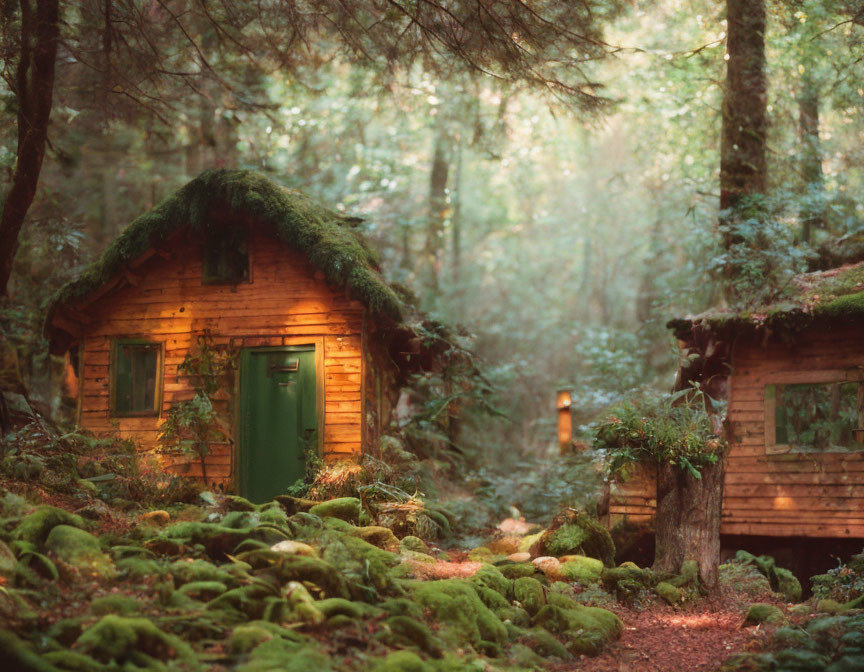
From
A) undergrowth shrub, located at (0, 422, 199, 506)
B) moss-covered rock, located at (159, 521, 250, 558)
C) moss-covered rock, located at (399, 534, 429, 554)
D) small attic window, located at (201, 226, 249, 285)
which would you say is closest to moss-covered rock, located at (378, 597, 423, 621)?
moss-covered rock, located at (159, 521, 250, 558)

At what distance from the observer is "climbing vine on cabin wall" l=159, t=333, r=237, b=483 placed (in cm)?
1091

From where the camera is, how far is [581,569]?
9484 millimetres

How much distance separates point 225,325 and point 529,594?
6382 millimetres

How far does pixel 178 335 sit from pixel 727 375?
28.3ft

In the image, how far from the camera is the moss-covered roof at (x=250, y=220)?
10758 millimetres

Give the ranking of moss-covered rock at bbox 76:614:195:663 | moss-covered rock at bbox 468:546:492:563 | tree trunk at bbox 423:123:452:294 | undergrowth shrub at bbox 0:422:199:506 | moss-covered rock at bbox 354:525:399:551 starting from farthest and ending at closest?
tree trunk at bbox 423:123:452:294 < moss-covered rock at bbox 468:546:492:563 < moss-covered rock at bbox 354:525:399:551 < undergrowth shrub at bbox 0:422:199:506 < moss-covered rock at bbox 76:614:195:663

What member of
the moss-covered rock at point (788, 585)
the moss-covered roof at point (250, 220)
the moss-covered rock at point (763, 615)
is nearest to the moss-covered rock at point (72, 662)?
the moss-covered rock at point (763, 615)

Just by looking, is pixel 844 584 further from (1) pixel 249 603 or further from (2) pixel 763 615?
(1) pixel 249 603

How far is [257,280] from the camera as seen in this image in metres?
11.8

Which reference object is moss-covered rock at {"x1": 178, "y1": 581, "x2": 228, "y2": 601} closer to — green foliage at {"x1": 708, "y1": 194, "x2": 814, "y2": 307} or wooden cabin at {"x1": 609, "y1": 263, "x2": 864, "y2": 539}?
wooden cabin at {"x1": 609, "y1": 263, "x2": 864, "y2": 539}

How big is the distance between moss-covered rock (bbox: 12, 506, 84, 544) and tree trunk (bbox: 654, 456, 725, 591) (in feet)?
21.9

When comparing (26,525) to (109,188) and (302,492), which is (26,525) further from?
(109,188)

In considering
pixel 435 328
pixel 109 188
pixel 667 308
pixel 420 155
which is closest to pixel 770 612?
pixel 435 328

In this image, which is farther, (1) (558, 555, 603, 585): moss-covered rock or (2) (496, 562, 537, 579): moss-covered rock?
(1) (558, 555, 603, 585): moss-covered rock
